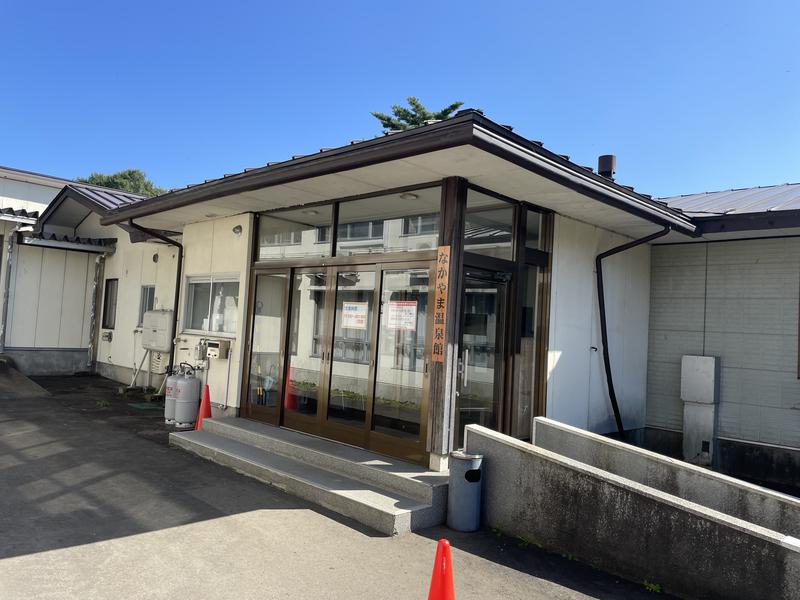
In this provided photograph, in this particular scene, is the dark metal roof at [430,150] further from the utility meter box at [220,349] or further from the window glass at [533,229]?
the utility meter box at [220,349]

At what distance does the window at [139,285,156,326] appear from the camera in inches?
441

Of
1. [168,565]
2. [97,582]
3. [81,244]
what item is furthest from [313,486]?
[81,244]

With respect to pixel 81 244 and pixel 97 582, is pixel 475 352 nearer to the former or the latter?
pixel 97 582

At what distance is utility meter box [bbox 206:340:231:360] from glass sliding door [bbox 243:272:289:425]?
494 mm

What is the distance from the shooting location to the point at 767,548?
3426 mm

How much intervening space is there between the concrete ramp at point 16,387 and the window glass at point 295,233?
5.55 m

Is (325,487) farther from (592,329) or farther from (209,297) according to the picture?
(209,297)

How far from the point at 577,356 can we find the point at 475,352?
1.72 m

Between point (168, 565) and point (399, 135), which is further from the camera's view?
point (399, 135)

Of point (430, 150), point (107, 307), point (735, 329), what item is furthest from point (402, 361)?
point (107, 307)

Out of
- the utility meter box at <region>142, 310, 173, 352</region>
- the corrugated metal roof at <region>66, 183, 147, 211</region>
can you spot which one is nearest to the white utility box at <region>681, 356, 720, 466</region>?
the utility meter box at <region>142, 310, 173, 352</region>

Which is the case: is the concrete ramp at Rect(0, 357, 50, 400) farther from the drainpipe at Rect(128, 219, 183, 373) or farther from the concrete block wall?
the concrete block wall

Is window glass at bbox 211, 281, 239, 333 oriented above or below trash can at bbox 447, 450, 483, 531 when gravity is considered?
above

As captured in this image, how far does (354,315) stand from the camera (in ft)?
21.1
